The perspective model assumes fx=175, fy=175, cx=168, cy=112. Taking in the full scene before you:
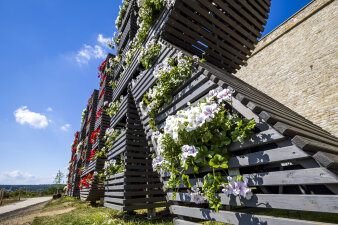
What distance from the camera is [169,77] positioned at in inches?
138

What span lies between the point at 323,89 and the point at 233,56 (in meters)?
6.22

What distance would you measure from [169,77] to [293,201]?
268 centimetres

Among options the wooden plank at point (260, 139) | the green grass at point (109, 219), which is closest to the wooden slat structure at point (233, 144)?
the wooden plank at point (260, 139)

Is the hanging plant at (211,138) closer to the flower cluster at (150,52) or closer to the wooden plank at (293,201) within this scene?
the wooden plank at (293,201)

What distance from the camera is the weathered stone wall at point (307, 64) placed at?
8.37 metres

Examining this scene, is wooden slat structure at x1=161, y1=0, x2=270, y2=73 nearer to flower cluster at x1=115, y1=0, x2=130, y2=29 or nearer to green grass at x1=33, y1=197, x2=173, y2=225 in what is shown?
green grass at x1=33, y1=197, x2=173, y2=225

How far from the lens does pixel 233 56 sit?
18.4ft

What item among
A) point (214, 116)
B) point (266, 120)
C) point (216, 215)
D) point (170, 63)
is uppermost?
point (170, 63)

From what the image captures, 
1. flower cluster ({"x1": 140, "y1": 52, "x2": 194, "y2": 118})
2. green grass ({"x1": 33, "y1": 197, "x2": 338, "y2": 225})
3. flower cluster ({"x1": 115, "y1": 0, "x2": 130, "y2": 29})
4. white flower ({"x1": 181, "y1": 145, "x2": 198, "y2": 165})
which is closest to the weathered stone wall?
green grass ({"x1": 33, "y1": 197, "x2": 338, "y2": 225})

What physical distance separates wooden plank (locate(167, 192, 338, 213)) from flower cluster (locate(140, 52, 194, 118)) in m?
2.10

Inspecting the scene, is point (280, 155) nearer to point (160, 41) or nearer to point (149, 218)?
point (160, 41)

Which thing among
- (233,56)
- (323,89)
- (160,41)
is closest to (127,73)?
(160,41)

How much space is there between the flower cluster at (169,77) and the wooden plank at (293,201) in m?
2.10

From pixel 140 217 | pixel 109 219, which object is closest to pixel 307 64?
pixel 140 217
